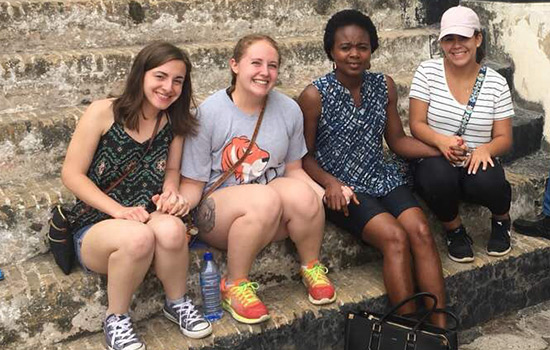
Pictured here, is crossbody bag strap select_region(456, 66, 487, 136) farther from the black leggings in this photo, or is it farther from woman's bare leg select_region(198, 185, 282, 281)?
woman's bare leg select_region(198, 185, 282, 281)

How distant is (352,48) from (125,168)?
112 centimetres

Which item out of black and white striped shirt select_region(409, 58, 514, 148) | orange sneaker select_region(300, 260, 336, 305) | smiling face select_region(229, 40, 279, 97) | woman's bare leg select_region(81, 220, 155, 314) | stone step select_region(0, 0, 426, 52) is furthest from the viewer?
stone step select_region(0, 0, 426, 52)

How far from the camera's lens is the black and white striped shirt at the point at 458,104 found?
10.3ft

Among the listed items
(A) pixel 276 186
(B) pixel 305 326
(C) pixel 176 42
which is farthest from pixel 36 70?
(B) pixel 305 326

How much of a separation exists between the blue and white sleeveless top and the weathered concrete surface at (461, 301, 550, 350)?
0.82 metres

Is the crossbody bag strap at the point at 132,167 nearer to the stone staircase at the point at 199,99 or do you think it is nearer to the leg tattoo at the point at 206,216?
the stone staircase at the point at 199,99

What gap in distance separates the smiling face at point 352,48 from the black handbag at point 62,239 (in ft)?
4.48

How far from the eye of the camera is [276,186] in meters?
2.81

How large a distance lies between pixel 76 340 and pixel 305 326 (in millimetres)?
930

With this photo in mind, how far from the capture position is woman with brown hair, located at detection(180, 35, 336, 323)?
268cm

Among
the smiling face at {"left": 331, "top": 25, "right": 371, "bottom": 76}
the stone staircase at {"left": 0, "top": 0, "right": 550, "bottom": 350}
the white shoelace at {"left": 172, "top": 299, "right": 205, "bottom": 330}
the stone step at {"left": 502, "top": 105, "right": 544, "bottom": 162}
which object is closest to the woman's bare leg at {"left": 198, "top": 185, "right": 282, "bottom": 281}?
the stone staircase at {"left": 0, "top": 0, "right": 550, "bottom": 350}

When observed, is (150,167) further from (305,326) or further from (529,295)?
(529,295)

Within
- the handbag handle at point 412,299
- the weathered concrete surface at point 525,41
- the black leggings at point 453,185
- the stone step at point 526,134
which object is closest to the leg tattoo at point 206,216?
the handbag handle at point 412,299

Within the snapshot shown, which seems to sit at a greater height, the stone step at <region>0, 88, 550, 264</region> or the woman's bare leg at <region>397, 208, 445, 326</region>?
the stone step at <region>0, 88, 550, 264</region>
